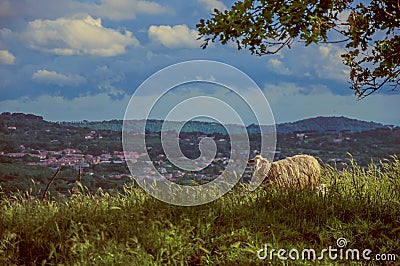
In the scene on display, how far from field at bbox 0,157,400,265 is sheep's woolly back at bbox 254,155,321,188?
1.37m

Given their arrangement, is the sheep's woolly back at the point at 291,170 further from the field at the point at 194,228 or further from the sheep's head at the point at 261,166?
the field at the point at 194,228

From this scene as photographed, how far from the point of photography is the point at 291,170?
11.2m

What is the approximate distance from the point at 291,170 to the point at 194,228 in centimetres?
427

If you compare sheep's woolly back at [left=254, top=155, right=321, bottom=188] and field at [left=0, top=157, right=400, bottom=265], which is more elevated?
sheep's woolly back at [left=254, top=155, right=321, bottom=188]

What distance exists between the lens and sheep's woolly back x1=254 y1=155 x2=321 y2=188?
11062 millimetres

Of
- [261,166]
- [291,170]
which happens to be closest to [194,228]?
[261,166]

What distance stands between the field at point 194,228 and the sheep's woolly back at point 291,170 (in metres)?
1.37

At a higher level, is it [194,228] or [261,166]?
[261,166]

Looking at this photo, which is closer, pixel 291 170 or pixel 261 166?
pixel 261 166

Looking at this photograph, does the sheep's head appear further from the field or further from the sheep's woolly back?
the field

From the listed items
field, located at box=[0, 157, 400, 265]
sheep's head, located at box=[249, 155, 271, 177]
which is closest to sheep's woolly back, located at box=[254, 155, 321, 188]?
sheep's head, located at box=[249, 155, 271, 177]

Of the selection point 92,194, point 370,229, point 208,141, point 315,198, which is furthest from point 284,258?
point 92,194

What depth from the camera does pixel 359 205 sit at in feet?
29.3

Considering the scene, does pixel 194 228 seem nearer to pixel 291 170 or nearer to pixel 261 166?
pixel 261 166
